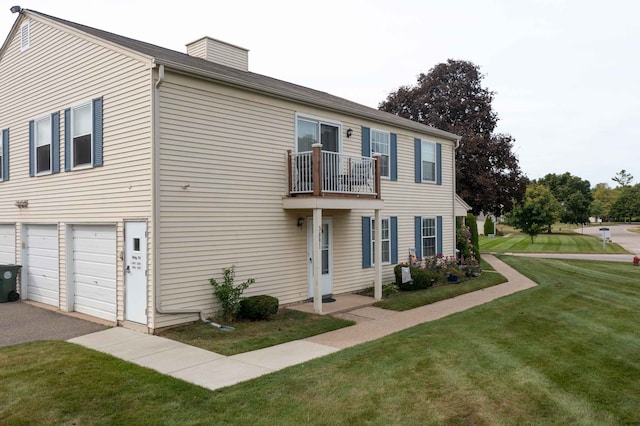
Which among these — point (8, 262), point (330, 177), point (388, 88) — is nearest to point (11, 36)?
point (8, 262)

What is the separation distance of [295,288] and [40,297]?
21.8 ft

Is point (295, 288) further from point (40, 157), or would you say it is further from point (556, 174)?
point (556, 174)

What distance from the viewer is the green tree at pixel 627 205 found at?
72.9 m

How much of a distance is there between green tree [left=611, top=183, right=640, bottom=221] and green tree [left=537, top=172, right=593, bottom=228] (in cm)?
721

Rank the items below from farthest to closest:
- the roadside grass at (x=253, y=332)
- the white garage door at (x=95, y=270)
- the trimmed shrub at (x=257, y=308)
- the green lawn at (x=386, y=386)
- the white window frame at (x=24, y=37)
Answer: the white window frame at (x=24, y=37), the white garage door at (x=95, y=270), the trimmed shrub at (x=257, y=308), the roadside grass at (x=253, y=332), the green lawn at (x=386, y=386)

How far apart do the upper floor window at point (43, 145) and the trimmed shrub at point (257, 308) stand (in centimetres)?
633

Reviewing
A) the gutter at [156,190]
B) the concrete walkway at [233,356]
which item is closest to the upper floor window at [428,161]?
the concrete walkway at [233,356]

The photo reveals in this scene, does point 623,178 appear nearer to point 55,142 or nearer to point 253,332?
point 253,332

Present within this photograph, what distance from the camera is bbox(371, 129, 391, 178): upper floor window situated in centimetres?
1352

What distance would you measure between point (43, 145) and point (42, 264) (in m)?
3.07

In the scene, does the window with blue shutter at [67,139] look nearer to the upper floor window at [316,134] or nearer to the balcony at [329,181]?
the balcony at [329,181]

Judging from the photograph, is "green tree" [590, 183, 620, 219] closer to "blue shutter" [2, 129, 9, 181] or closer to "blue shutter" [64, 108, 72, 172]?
"blue shutter" [64, 108, 72, 172]

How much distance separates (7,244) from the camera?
12.8 m

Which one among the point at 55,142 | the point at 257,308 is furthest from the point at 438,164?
the point at 55,142
